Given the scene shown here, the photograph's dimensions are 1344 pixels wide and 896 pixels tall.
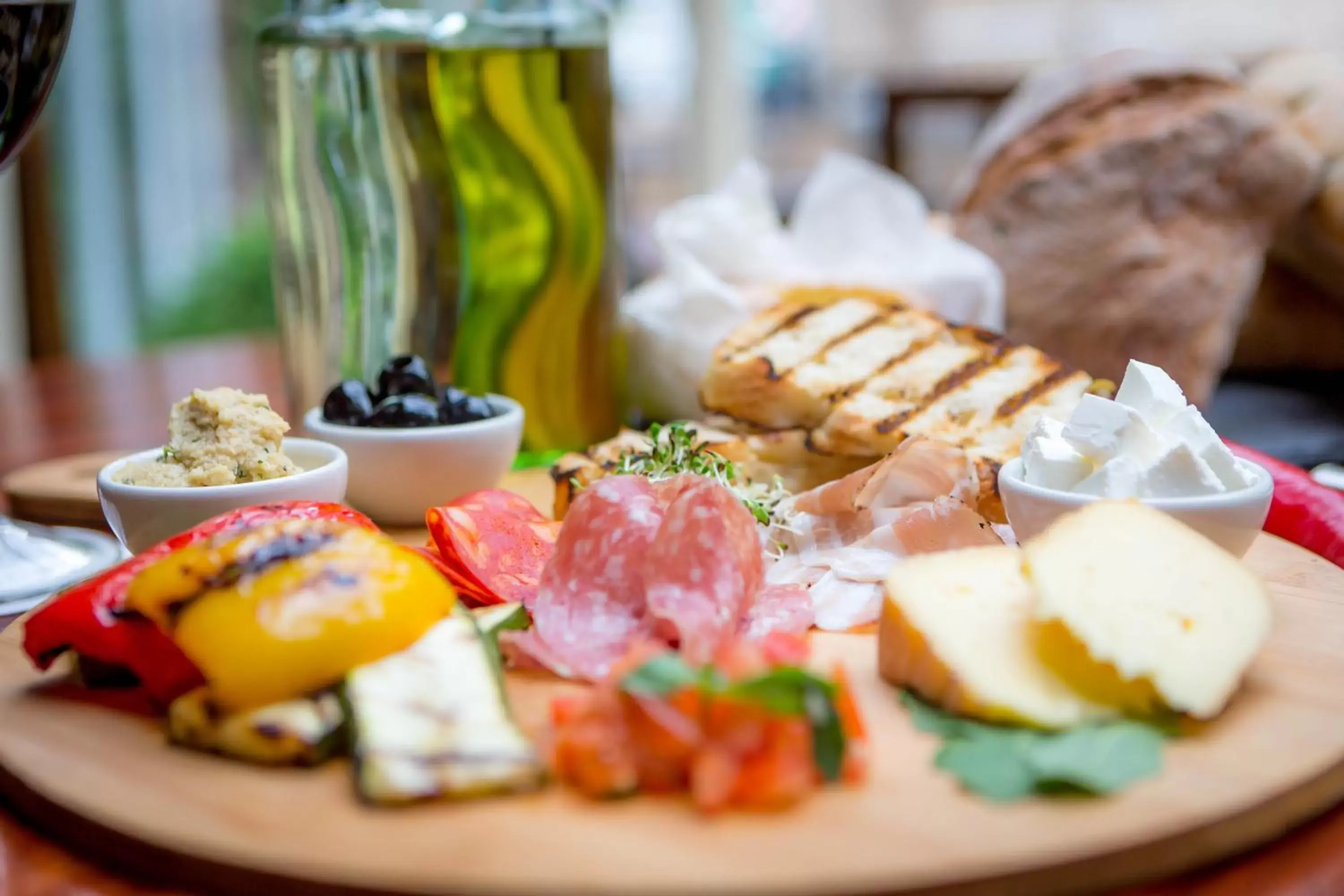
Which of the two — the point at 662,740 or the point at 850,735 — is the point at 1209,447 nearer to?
the point at 850,735

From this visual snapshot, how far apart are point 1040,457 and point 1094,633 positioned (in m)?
0.29

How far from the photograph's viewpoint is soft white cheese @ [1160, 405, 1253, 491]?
40.9 inches

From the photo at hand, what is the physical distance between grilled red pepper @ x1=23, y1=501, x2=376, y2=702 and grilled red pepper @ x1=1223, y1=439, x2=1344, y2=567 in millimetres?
980

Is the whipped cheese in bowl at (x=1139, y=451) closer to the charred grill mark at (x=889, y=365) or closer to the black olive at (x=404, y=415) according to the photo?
the charred grill mark at (x=889, y=365)

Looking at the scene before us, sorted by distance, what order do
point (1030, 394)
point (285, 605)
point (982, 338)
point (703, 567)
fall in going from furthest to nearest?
1. point (982, 338)
2. point (1030, 394)
3. point (703, 567)
4. point (285, 605)

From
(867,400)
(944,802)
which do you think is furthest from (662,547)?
(867,400)

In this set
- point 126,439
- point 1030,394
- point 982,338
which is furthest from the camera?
point 126,439

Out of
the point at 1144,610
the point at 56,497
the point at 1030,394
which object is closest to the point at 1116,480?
the point at 1144,610

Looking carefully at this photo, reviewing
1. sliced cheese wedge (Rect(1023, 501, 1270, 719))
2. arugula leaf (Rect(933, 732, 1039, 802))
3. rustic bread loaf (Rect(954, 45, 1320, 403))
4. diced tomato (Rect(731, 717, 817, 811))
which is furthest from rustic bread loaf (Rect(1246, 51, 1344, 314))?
diced tomato (Rect(731, 717, 817, 811))

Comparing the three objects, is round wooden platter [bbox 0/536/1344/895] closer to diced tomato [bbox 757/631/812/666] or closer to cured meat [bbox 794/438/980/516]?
diced tomato [bbox 757/631/812/666]

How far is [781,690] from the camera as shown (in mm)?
723

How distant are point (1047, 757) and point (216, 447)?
2.46 feet

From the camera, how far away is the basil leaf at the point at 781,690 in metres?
0.72

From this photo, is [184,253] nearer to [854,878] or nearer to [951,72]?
[951,72]
